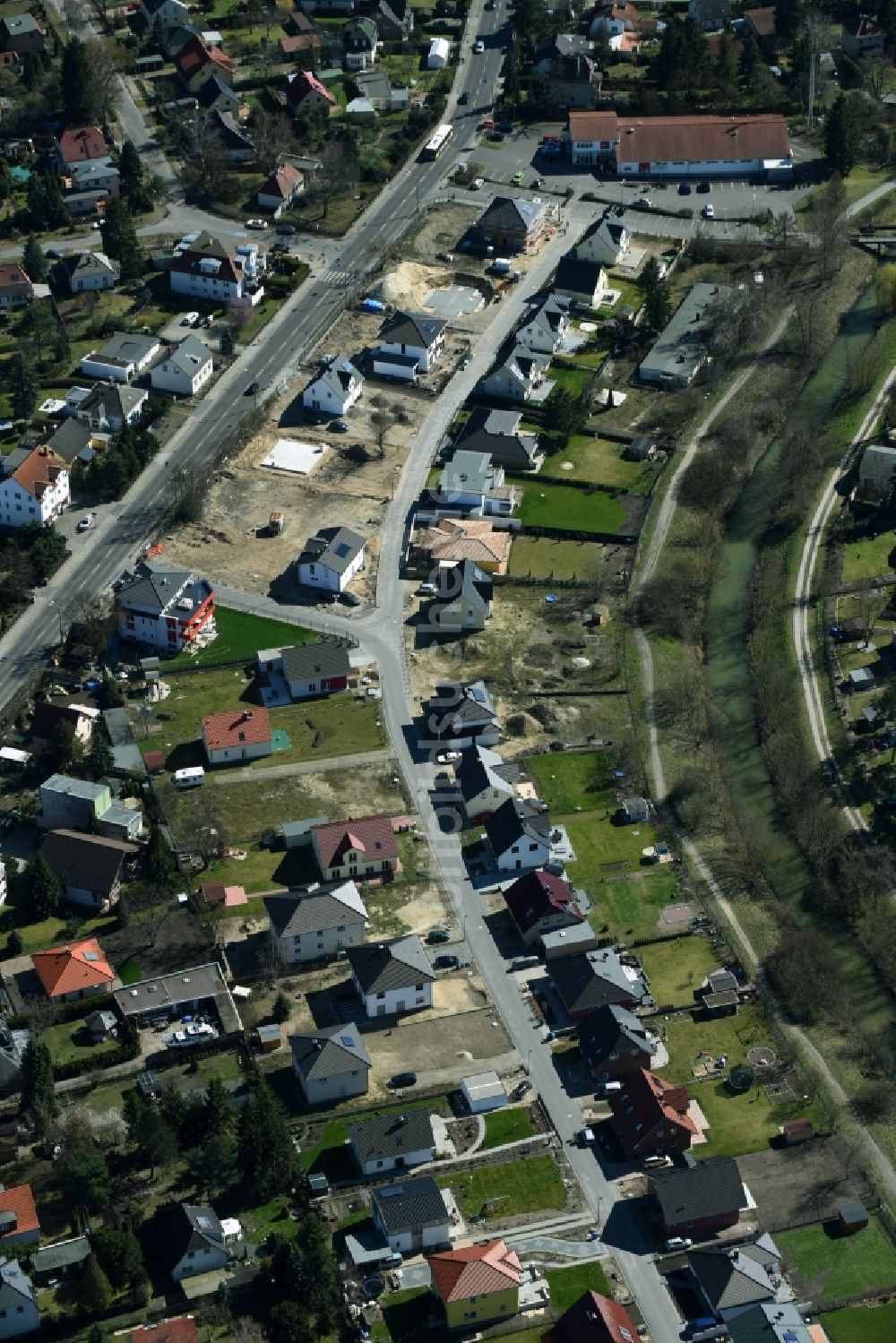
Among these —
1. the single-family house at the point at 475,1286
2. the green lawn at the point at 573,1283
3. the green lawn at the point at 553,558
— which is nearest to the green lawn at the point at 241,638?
the green lawn at the point at 553,558

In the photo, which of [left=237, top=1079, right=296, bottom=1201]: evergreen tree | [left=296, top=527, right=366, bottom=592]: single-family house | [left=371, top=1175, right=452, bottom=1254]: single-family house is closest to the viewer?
[left=371, top=1175, right=452, bottom=1254]: single-family house

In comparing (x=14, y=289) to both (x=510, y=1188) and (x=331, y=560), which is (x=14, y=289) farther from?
(x=510, y=1188)

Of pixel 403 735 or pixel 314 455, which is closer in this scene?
pixel 403 735

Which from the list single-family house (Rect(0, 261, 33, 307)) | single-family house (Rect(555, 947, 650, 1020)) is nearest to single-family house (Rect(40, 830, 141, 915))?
single-family house (Rect(555, 947, 650, 1020))

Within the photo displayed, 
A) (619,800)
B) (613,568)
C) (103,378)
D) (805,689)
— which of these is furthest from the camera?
(103,378)

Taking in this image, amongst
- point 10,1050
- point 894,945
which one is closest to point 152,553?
point 10,1050

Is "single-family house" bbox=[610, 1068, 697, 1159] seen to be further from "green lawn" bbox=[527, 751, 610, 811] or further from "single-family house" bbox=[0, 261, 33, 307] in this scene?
"single-family house" bbox=[0, 261, 33, 307]

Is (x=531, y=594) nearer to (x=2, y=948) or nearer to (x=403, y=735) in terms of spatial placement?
(x=403, y=735)
